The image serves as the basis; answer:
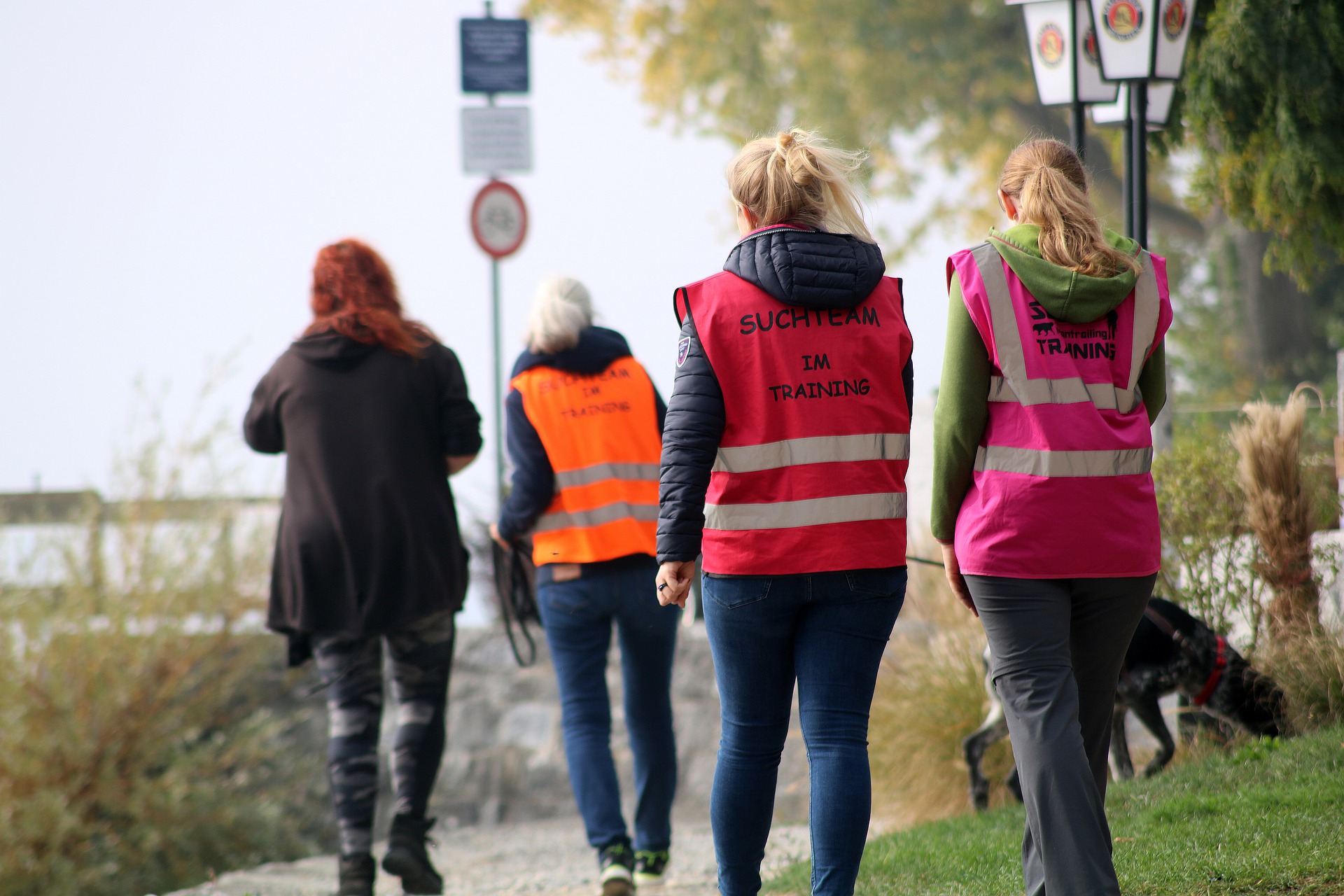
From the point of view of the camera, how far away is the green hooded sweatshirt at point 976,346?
8.92 ft

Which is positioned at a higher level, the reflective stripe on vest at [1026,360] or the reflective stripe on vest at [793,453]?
the reflective stripe on vest at [1026,360]

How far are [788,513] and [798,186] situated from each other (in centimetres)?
72

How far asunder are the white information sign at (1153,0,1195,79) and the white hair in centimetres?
260

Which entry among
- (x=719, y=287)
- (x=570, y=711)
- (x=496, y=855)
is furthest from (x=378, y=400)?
(x=496, y=855)

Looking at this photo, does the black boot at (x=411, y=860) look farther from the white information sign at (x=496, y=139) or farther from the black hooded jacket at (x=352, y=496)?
the white information sign at (x=496, y=139)

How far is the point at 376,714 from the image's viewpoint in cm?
427

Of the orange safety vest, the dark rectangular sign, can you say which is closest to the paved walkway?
the orange safety vest

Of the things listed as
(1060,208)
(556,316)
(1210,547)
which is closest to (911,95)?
(1210,547)

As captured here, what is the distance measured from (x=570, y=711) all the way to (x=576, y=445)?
2.80ft

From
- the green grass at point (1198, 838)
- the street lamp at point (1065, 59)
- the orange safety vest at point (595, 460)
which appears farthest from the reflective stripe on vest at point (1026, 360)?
the street lamp at point (1065, 59)

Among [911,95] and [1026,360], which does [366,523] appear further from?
[911,95]

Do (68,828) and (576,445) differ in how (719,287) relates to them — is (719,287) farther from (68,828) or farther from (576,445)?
(68,828)

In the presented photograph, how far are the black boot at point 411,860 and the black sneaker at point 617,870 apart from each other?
0.56 meters

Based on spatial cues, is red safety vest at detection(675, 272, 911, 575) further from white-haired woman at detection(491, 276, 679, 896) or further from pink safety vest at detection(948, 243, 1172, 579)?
white-haired woman at detection(491, 276, 679, 896)
